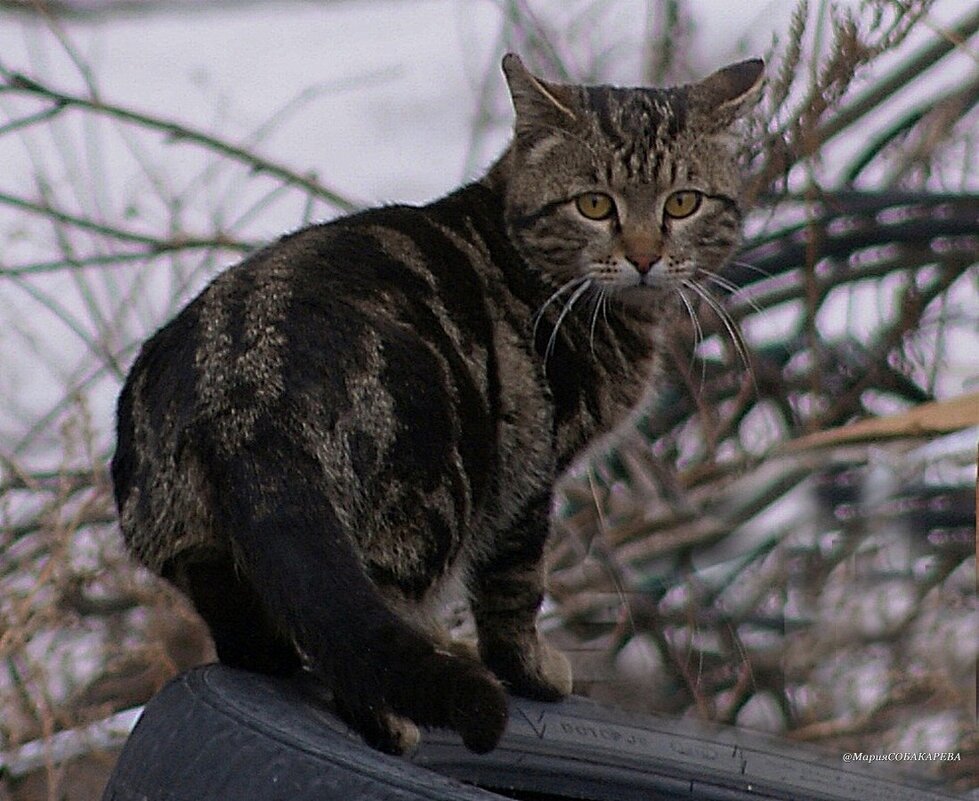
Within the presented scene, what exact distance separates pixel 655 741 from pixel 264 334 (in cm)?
76

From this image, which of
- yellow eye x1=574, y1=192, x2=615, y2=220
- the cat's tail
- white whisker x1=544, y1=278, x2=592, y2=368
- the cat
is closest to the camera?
the cat's tail

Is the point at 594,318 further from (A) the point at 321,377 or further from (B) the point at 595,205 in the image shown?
(A) the point at 321,377

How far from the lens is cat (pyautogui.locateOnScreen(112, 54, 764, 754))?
55.6 inches

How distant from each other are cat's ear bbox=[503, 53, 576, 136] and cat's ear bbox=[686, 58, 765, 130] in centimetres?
19

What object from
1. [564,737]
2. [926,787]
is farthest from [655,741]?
[926,787]

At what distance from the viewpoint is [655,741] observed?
1.89m

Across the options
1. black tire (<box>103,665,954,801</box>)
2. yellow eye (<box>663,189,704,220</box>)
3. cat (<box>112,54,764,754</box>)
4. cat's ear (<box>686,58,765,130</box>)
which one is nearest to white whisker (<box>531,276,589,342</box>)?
cat (<box>112,54,764,754</box>)

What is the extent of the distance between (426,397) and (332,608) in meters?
0.30

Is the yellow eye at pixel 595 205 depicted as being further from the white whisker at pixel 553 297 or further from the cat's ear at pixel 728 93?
the cat's ear at pixel 728 93

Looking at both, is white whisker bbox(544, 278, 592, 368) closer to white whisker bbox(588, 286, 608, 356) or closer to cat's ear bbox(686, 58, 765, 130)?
white whisker bbox(588, 286, 608, 356)

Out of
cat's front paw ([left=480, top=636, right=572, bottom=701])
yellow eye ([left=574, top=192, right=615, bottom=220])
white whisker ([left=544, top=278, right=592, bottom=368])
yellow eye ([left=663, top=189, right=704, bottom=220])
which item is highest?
yellow eye ([left=574, top=192, right=615, bottom=220])

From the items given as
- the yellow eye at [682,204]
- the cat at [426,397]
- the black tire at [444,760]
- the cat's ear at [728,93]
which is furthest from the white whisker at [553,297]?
the black tire at [444,760]

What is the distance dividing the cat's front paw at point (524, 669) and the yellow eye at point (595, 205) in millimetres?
580

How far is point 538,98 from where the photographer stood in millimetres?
2082
